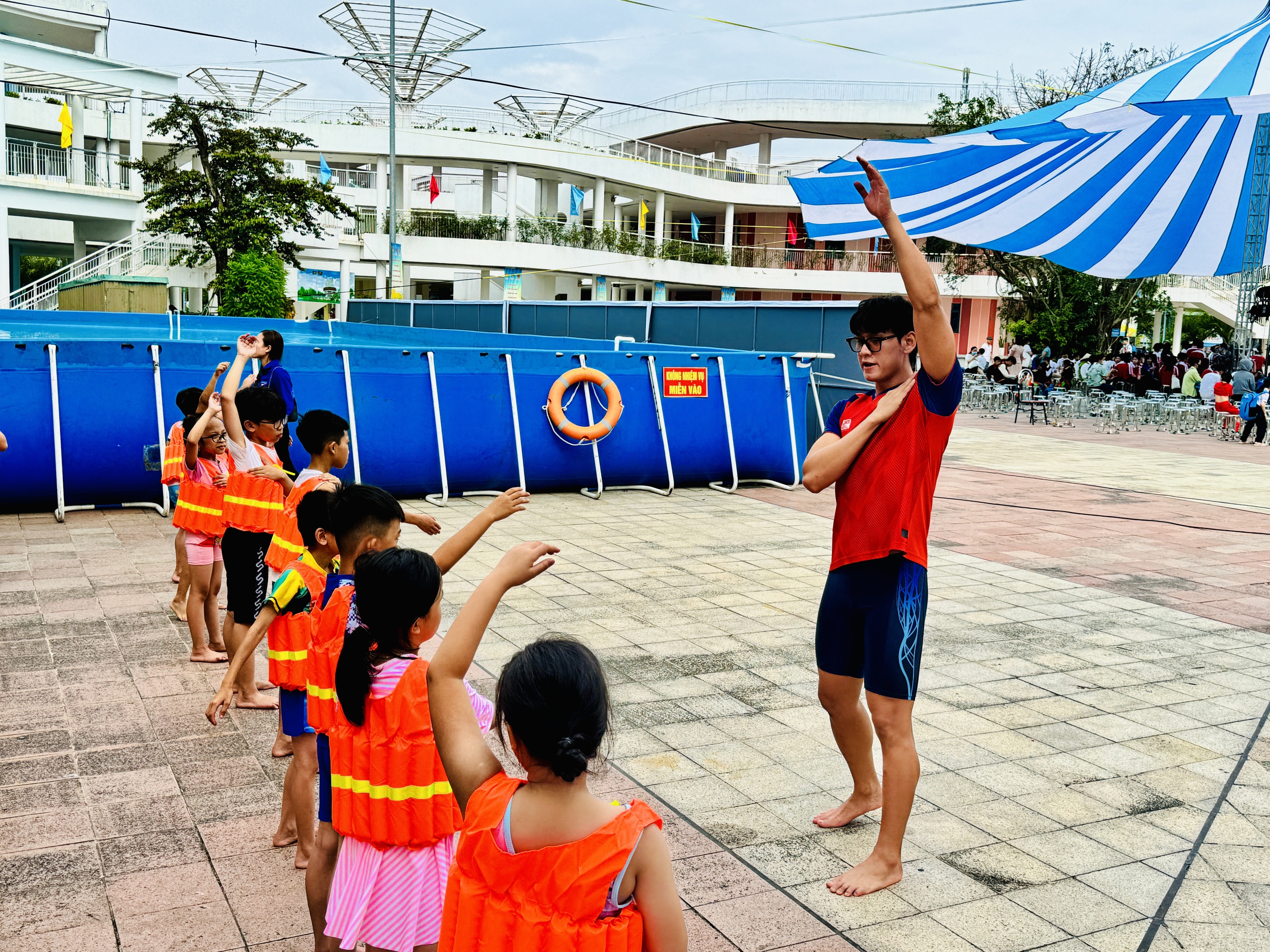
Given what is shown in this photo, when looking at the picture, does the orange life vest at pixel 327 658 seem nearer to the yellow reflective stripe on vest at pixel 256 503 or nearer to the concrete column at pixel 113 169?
the yellow reflective stripe on vest at pixel 256 503

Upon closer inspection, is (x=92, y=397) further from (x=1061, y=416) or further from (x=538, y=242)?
(x=538, y=242)

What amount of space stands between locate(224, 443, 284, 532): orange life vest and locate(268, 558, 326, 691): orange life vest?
1.29m

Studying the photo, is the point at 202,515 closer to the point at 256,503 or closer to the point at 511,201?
the point at 256,503

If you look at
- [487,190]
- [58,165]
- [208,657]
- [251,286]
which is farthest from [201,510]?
[487,190]

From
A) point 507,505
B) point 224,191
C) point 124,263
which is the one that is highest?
point 224,191

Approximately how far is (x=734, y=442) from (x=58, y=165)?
1334 inches

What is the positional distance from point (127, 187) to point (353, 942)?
135 ft

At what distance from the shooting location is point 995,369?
27.9 metres

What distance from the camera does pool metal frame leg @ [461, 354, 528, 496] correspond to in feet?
34.8

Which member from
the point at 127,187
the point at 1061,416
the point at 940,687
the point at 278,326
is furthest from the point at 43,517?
the point at 127,187

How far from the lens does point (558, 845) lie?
172cm

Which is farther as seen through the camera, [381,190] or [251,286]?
[381,190]

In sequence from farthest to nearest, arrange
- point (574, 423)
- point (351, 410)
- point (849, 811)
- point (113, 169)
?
1. point (113, 169)
2. point (574, 423)
3. point (351, 410)
4. point (849, 811)

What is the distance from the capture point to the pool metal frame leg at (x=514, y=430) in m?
10.6
